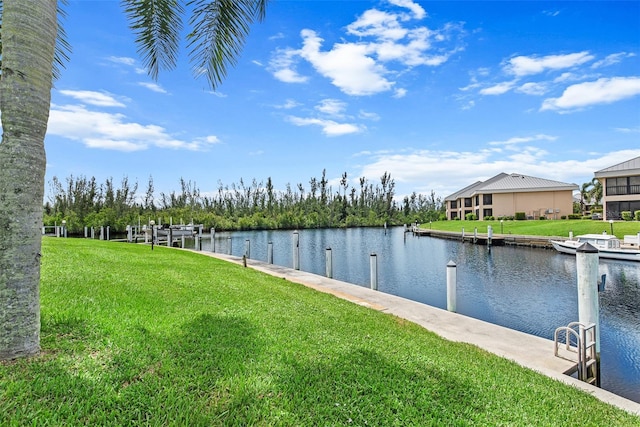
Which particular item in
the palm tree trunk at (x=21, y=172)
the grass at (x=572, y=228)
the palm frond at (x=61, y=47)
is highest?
the palm frond at (x=61, y=47)

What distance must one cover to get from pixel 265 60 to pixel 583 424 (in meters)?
10.9

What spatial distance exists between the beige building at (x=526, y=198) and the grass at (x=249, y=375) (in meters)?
43.7

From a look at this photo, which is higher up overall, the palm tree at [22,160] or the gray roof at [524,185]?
the gray roof at [524,185]

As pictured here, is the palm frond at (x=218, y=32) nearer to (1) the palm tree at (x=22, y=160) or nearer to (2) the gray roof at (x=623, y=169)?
(1) the palm tree at (x=22, y=160)

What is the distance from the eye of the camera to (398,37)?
11.1m

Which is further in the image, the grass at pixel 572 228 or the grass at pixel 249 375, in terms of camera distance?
the grass at pixel 572 228

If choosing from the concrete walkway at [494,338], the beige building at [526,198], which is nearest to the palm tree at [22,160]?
the concrete walkway at [494,338]

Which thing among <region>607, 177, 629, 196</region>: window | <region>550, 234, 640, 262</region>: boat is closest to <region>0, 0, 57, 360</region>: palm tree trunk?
<region>550, 234, 640, 262</region>: boat

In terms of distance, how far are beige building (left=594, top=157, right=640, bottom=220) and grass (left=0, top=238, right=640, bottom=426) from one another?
38.0 metres

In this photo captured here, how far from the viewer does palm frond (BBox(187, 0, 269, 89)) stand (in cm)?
510

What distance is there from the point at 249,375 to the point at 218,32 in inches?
197

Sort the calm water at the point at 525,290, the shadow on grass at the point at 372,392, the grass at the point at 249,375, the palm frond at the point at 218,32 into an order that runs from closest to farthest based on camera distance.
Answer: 1. the grass at the point at 249,375
2. the shadow on grass at the point at 372,392
3. the palm frond at the point at 218,32
4. the calm water at the point at 525,290

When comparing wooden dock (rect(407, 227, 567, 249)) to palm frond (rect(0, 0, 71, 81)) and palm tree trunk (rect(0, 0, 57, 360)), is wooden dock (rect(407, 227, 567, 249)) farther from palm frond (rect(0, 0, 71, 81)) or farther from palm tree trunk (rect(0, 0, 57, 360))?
palm tree trunk (rect(0, 0, 57, 360))

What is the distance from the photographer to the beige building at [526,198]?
40156 mm
